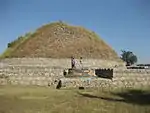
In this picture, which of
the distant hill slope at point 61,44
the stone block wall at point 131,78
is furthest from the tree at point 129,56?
the stone block wall at point 131,78

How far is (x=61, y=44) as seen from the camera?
37750mm

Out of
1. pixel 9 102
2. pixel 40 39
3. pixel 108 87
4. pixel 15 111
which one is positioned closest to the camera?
pixel 15 111

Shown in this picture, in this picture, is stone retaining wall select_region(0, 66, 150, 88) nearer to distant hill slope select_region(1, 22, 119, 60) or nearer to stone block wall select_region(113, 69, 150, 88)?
stone block wall select_region(113, 69, 150, 88)

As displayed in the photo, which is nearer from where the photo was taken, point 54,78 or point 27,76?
point 27,76

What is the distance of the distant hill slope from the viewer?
36.1 m

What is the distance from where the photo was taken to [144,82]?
25.0m

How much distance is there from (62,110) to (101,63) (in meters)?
24.1

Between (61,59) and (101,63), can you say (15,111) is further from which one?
(101,63)

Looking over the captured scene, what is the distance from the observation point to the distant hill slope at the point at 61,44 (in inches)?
1420

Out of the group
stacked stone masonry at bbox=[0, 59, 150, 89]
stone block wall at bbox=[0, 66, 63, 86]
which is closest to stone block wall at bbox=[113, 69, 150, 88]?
stacked stone masonry at bbox=[0, 59, 150, 89]

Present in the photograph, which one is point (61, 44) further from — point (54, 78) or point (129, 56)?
point (129, 56)

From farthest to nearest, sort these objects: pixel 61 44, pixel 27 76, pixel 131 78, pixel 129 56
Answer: pixel 129 56, pixel 61 44, pixel 131 78, pixel 27 76

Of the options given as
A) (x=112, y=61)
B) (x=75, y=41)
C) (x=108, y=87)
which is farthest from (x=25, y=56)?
(x=108, y=87)

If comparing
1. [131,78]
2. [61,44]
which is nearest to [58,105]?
[131,78]
